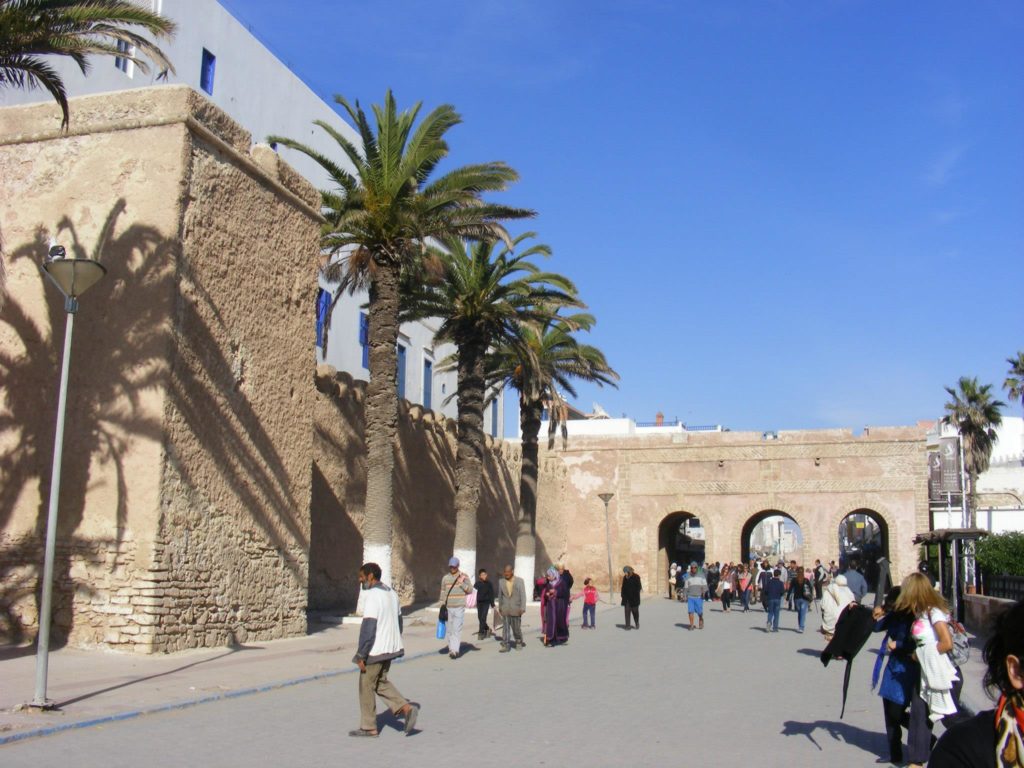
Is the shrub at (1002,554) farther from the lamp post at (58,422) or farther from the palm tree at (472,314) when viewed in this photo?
the lamp post at (58,422)

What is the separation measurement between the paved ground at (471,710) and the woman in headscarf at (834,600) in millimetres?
700

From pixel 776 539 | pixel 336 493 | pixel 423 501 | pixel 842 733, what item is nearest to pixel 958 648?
pixel 842 733

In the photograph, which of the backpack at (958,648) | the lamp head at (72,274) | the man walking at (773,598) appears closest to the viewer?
the backpack at (958,648)

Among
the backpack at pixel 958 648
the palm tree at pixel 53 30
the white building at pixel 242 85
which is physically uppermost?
the white building at pixel 242 85

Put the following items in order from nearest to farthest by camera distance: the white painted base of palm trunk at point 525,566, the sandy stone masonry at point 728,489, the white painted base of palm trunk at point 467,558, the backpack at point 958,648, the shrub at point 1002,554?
the backpack at point 958,648 → the shrub at point 1002,554 → the white painted base of palm trunk at point 467,558 → the white painted base of palm trunk at point 525,566 → the sandy stone masonry at point 728,489

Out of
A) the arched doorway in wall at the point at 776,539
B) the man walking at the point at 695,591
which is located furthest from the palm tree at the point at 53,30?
the arched doorway in wall at the point at 776,539

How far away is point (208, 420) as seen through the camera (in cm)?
1337

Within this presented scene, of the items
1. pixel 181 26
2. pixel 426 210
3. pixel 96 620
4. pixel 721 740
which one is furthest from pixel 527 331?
pixel 721 740

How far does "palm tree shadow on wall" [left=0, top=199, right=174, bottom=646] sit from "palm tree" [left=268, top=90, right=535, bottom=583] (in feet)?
17.7

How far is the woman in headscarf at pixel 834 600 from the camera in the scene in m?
12.5

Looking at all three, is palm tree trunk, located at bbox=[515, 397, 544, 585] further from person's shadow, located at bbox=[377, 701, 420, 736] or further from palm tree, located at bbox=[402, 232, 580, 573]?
person's shadow, located at bbox=[377, 701, 420, 736]

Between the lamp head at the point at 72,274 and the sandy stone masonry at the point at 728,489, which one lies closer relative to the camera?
the lamp head at the point at 72,274

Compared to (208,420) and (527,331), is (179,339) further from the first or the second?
(527,331)

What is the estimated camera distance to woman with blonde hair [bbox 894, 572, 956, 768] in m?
6.73
